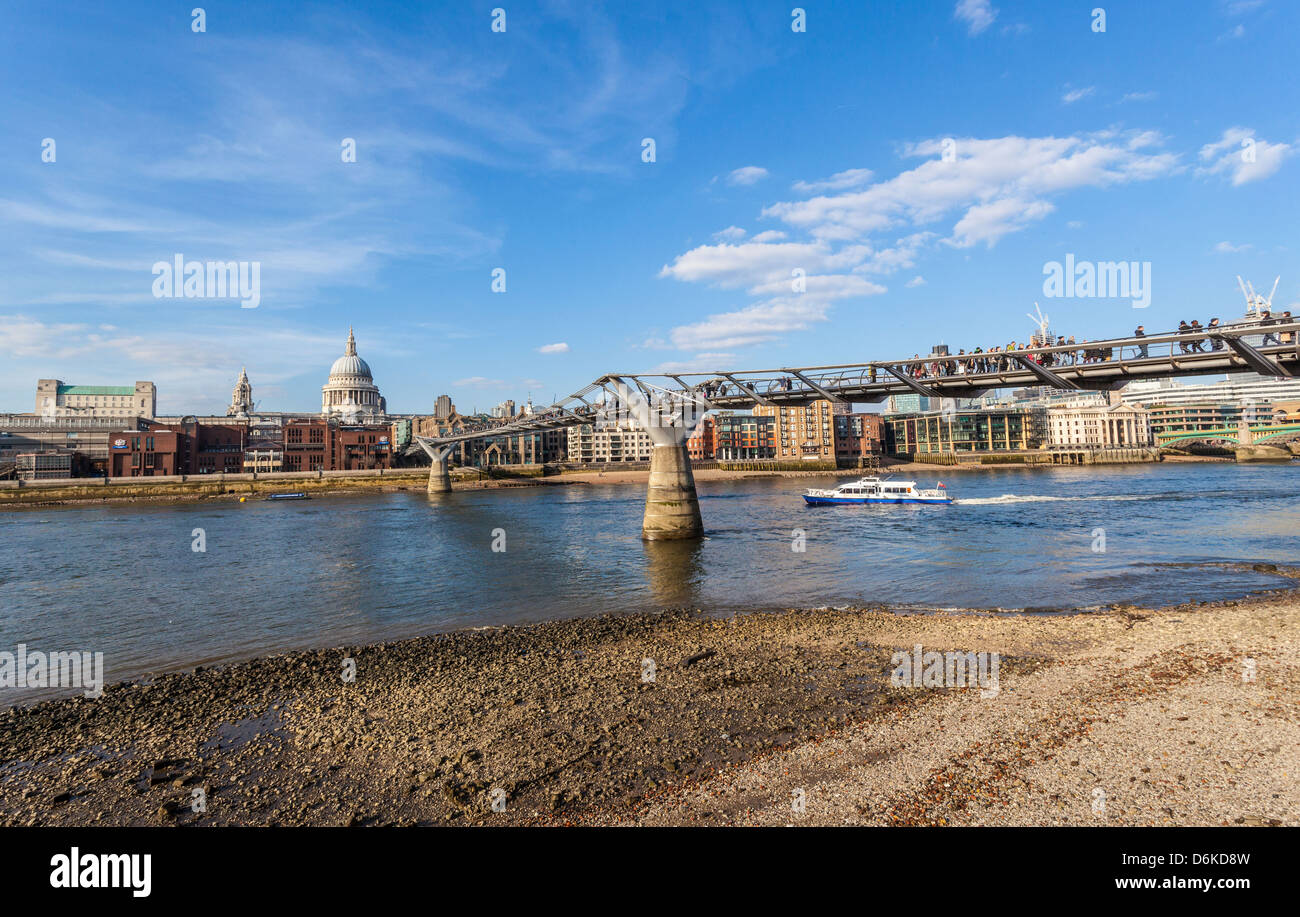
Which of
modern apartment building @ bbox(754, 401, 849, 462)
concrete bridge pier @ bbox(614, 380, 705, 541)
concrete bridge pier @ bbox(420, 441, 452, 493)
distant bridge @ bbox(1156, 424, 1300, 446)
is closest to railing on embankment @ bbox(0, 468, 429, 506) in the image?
concrete bridge pier @ bbox(420, 441, 452, 493)

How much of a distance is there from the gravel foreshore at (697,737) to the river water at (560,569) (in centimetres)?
508

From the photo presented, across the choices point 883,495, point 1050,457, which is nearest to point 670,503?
point 883,495

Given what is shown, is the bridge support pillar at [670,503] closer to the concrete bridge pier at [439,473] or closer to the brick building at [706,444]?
the concrete bridge pier at [439,473]

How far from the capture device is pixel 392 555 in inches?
1529

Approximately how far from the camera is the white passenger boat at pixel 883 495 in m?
65.0

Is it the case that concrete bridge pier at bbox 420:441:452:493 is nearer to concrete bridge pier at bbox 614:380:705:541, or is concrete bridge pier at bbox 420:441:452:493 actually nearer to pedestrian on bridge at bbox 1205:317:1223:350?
concrete bridge pier at bbox 614:380:705:541

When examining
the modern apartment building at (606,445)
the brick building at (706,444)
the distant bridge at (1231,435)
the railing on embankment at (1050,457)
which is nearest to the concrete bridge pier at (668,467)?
the brick building at (706,444)

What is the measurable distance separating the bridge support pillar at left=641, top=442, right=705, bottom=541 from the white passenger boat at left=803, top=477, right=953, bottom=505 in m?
32.0

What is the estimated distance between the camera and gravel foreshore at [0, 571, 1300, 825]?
8.16m

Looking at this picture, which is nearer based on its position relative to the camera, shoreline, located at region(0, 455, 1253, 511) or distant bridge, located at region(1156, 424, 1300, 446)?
shoreline, located at region(0, 455, 1253, 511)

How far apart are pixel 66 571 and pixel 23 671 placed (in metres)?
23.7

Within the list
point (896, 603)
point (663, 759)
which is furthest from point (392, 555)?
point (663, 759)

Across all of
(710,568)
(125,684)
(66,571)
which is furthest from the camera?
(66,571)
